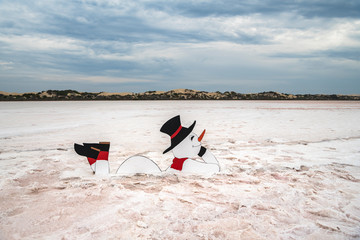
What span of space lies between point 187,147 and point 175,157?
24 centimetres

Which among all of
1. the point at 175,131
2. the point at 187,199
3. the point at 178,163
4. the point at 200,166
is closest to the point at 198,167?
the point at 200,166

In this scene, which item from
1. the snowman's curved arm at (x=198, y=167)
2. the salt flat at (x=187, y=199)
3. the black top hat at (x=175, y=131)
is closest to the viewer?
the salt flat at (x=187, y=199)

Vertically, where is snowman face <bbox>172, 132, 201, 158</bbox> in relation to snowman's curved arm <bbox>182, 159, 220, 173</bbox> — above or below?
above

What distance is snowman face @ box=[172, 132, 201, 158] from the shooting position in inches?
110

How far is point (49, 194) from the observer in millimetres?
2363

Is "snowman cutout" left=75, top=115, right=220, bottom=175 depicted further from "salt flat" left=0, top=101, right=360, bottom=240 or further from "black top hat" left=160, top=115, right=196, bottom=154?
"salt flat" left=0, top=101, right=360, bottom=240

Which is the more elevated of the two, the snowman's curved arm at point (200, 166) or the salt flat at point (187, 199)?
the snowman's curved arm at point (200, 166)

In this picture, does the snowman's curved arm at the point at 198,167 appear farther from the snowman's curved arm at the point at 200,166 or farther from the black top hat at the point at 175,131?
the black top hat at the point at 175,131

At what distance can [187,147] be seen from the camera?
2.81 m

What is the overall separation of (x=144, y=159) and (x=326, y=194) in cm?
206

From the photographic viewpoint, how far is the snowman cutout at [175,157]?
2.73 m

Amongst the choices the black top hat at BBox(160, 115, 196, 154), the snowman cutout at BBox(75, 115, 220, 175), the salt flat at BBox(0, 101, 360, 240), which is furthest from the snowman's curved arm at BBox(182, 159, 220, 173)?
the black top hat at BBox(160, 115, 196, 154)

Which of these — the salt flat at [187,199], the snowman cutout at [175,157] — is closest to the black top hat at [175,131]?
the snowman cutout at [175,157]

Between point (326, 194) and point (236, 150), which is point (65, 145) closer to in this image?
point (236, 150)
